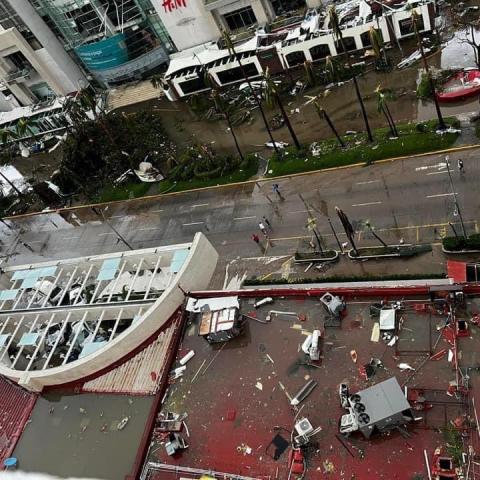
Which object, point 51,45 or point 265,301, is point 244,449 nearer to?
point 265,301

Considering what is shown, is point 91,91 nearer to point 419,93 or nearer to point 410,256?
point 419,93

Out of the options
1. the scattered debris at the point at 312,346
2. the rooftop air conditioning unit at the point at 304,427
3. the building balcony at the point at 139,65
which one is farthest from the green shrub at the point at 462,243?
the building balcony at the point at 139,65

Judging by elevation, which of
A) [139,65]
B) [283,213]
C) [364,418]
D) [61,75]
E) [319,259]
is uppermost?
[364,418]

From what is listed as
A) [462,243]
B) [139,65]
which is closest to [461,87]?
[462,243]

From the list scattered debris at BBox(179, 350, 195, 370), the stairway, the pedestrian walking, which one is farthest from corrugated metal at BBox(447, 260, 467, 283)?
the stairway

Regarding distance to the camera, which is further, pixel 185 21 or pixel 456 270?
pixel 185 21

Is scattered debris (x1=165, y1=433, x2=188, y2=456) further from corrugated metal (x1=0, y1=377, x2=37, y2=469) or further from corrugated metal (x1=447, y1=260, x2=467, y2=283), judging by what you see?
corrugated metal (x1=447, y1=260, x2=467, y2=283)

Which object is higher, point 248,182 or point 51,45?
point 51,45

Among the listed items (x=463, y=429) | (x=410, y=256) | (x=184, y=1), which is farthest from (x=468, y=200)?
(x=184, y=1)
